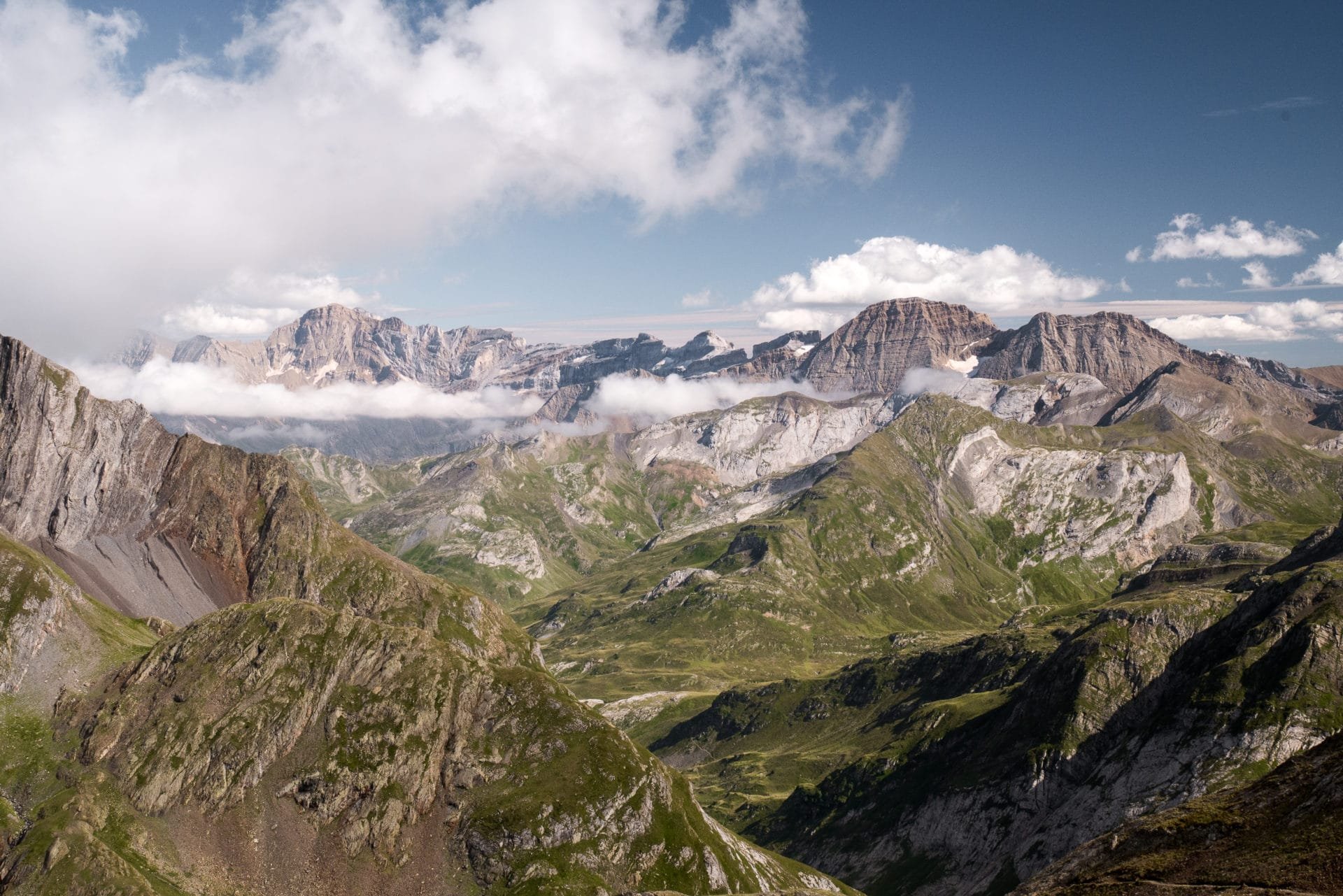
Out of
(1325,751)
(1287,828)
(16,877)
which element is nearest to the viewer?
(1287,828)

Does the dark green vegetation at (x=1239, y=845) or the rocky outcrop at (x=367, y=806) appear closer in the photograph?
the dark green vegetation at (x=1239, y=845)

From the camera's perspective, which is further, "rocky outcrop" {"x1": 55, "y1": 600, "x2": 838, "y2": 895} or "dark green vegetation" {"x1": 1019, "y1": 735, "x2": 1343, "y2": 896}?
"rocky outcrop" {"x1": 55, "y1": 600, "x2": 838, "y2": 895}

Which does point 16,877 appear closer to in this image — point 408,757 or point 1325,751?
point 408,757

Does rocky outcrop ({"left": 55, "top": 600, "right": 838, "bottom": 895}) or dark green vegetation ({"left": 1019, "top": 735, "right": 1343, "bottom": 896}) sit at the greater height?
dark green vegetation ({"left": 1019, "top": 735, "right": 1343, "bottom": 896})

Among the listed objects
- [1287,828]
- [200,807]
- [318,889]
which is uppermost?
[1287,828]

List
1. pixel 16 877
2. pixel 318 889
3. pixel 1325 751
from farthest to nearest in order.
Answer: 1. pixel 318 889
2. pixel 16 877
3. pixel 1325 751

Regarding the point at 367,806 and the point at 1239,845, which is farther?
the point at 367,806

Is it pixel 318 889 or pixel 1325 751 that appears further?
pixel 318 889

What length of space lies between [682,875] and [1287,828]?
113106 mm

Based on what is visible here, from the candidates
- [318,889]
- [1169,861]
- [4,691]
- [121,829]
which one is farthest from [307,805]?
[1169,861]

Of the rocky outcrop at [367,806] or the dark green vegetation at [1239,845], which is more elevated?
the dark green vegetation at [1239,845]

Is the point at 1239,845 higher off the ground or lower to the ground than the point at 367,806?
higher

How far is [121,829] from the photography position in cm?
17512

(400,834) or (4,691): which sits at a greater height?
(4,691)
